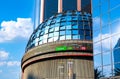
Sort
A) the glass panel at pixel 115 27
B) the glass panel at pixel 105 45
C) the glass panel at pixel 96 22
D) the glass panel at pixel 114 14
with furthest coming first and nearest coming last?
the glass panel at pixel 96 22
the glass panel at pixel 105 45
the glass panel at pixel 114 14
the glass panel at pixel 115 27

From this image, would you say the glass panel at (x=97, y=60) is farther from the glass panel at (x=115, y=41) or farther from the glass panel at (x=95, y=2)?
the glass panel at (x=95, y=2)

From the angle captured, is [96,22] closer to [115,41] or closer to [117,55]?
[115,41]

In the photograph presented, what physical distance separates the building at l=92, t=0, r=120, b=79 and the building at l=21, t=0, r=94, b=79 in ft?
76.0

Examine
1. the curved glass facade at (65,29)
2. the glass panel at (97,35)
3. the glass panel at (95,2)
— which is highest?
the curved glass facade at (65,29)

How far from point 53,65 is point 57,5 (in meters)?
108

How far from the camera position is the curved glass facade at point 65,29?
58500 mm

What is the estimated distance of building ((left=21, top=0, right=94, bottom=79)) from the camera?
5488cm

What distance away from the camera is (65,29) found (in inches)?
2347

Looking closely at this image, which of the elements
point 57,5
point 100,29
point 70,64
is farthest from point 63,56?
point 57,5

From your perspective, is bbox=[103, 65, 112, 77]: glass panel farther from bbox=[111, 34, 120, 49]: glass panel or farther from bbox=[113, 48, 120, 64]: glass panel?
bbox=[111, 34, 120, 49]: glass panel

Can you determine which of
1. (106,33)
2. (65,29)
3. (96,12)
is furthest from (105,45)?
(65,29)

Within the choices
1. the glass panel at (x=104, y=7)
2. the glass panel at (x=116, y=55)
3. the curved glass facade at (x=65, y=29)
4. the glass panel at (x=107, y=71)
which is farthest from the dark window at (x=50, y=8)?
the glass panel at (x=116, y=55)

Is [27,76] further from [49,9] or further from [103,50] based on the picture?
[49,9]

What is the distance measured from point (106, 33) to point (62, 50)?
26612 mm
